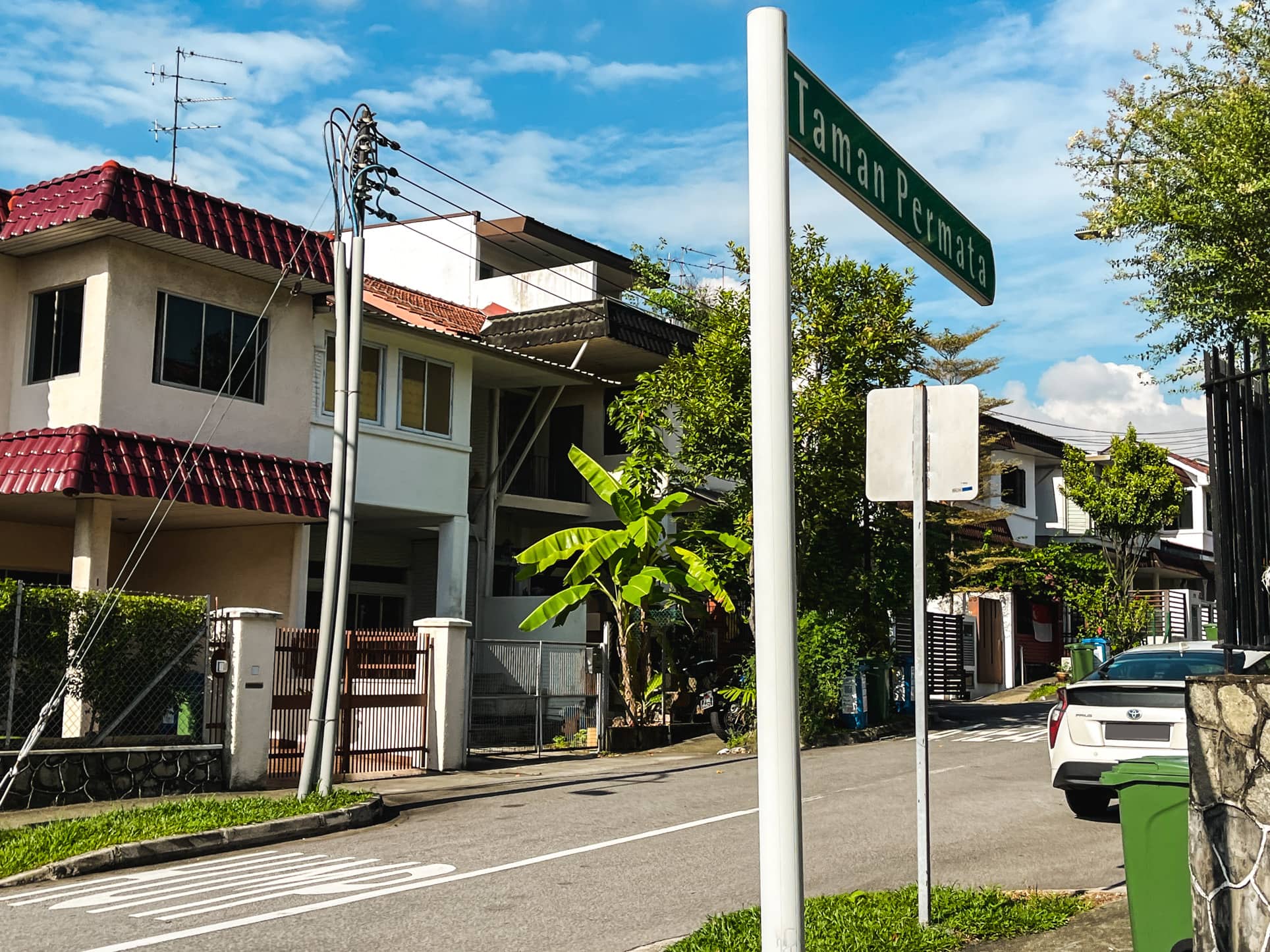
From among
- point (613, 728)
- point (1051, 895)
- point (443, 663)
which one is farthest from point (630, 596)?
point (1051, 895)

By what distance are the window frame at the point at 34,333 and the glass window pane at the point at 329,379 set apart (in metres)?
4.00

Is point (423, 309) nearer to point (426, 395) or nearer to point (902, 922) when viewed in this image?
point (426, 395)

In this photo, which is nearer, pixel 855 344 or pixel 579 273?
pixel 855 344

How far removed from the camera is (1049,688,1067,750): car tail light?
1223cm

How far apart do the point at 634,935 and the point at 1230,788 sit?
12.4ft

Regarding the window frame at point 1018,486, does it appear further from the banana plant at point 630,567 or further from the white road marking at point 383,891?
the white road marking at point 383,891

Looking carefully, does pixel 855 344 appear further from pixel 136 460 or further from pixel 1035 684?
pixel 1035 684

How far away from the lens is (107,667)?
1421cm

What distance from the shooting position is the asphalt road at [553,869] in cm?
805

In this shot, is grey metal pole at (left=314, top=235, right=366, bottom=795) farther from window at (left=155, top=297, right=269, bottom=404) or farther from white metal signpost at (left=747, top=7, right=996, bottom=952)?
white metal signpost at (left=747, top=7, right=996, bottom=952)

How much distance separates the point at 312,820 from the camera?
12445 mm

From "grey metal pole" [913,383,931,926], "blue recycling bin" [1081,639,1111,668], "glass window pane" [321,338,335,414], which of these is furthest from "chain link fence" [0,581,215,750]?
"blue recycling bin" [1081,639,1111,668]

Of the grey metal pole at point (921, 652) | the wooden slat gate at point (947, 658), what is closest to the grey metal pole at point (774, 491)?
the grey metal pole at point (921, 652)

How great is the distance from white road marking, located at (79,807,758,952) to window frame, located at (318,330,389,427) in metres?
11.1
